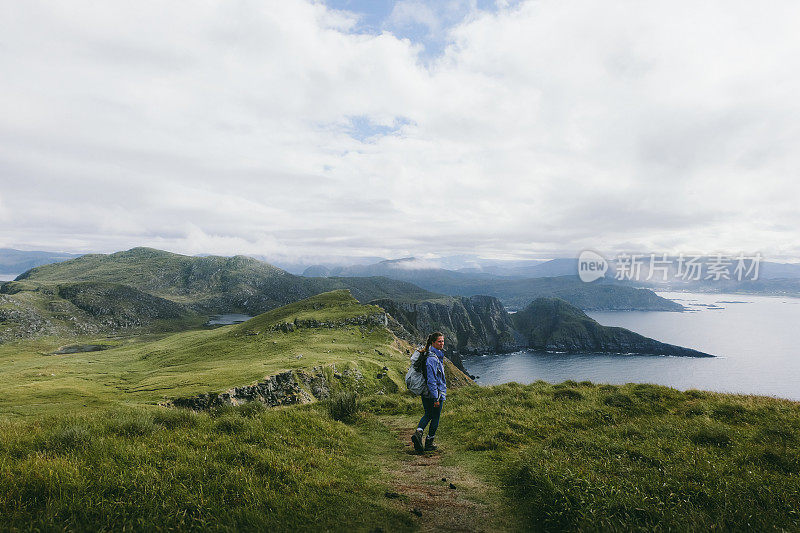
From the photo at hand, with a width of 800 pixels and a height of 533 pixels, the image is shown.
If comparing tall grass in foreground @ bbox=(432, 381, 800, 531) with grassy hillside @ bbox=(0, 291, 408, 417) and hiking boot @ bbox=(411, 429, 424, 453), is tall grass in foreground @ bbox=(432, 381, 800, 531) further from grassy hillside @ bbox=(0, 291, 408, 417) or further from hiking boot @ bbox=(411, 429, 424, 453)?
grassy hillside @ bbox=(0, 291, 408, 417)

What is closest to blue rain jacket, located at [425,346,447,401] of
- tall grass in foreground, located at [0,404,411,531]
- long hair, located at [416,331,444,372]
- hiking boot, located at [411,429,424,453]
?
long hair, located at [416,331,444,372]

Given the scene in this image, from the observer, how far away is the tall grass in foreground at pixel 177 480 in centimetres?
591

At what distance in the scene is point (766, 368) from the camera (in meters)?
171

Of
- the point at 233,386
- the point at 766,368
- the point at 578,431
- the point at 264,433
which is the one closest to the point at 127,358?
the point at 233,386

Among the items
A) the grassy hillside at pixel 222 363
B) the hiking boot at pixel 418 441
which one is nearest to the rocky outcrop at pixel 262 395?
the grassy hillside at pixel 222 363

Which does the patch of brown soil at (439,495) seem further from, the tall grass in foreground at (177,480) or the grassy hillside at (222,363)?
the grassy hillside at (222,363)

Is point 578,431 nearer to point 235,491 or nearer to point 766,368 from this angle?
point 235,491

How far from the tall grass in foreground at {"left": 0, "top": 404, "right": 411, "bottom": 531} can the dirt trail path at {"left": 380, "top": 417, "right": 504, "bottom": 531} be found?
68cm

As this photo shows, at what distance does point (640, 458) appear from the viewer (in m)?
9.80

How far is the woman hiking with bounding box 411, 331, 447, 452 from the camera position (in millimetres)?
12984

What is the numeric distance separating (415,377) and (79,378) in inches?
3671

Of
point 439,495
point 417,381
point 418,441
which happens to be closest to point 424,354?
point 417,381

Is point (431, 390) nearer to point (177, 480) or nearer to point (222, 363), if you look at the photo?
point (177, 480)

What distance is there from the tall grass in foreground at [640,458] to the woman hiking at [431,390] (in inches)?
53.1
